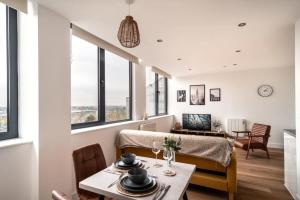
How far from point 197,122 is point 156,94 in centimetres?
187

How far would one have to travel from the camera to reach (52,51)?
2.02m

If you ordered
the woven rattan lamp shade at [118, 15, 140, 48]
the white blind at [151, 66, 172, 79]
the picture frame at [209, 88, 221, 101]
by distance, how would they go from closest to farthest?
the woven rattan lamp shade at [118, 15, 140, 48] → the white blind at [151, 66, 172, 79] → the picture frame at [209, 88, 221, 101]

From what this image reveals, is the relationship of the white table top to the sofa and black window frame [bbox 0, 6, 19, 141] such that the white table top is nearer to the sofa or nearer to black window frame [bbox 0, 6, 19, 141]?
the sofa

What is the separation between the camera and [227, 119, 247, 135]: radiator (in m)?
5.51

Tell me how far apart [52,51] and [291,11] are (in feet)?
9.60

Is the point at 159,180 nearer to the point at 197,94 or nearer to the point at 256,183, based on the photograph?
the point at 256,183

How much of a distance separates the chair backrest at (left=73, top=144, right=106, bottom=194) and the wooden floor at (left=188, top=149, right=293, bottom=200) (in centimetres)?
146

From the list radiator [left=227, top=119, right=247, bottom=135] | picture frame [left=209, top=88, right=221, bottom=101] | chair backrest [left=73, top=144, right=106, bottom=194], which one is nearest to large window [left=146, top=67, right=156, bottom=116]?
picture frame [left=209, top=88, right=221, bottom=101]

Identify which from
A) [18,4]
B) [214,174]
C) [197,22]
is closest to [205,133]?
[214,174]

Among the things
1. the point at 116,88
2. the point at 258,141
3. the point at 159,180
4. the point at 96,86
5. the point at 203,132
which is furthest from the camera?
the point at 203,132

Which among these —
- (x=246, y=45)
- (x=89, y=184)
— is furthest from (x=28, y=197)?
(x=246, y=45)

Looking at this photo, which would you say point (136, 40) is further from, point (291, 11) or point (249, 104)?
point (249, 104)

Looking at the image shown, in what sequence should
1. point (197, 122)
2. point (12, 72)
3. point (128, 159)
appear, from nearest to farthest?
point (128, 159)
point (12, 72)
point (197, 122)

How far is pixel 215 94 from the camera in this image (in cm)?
607
